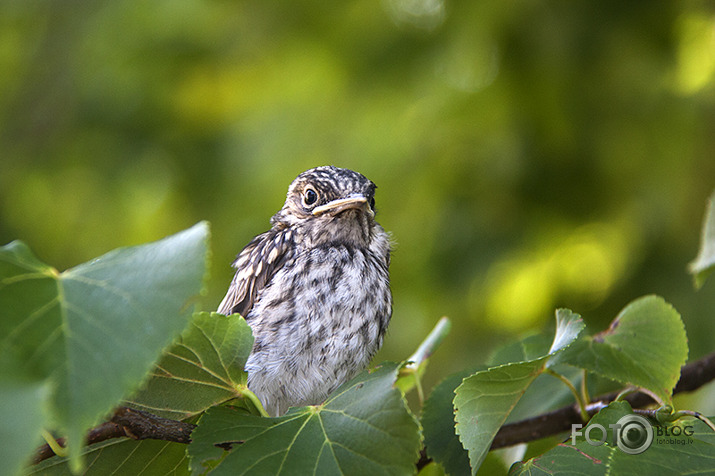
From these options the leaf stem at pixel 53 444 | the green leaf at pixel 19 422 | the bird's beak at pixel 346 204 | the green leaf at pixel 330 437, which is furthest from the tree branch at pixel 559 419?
the green leaf at pixel 19 422

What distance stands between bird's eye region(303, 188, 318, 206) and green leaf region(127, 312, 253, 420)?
2.98 ft

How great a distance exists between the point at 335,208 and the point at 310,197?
0.56 feet

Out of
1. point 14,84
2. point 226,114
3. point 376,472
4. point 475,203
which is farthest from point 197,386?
point 14,84

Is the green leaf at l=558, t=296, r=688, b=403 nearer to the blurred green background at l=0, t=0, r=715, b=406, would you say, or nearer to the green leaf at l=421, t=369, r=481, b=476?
the green leaf at l=421, t=369, r=481, b=476

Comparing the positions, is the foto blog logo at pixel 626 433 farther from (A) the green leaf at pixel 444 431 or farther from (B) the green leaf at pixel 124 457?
(B) the green leaf at pixel 124 457

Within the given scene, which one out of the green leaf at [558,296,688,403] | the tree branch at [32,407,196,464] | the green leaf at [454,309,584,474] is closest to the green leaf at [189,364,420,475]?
the tree branch at [32,407,196,464]

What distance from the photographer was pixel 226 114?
3.85 m

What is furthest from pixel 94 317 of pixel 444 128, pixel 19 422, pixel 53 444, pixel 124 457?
pixel 444 128

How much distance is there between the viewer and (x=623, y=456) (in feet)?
3.28

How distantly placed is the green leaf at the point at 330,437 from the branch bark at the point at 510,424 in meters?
0.06

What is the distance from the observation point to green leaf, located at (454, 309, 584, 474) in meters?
1.10

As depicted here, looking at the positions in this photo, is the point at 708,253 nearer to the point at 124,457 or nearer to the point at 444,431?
the point at 444,431

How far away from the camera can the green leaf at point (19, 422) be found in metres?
0.67

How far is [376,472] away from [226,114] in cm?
316
